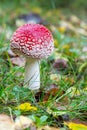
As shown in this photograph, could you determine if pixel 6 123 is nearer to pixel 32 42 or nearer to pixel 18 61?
pixel 32 42

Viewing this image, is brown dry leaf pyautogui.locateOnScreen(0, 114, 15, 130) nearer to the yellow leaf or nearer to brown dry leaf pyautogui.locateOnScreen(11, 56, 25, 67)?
the yellow leaf

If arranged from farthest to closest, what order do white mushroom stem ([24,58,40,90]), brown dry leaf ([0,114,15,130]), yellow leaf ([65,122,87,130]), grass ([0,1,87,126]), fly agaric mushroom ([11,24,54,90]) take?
1. white mushroom stem ([24,58,40,90])
2. fly agaric mushroom ([11,24,54,90])
3. grass ([0,1,87,126])
4. yellow leaf ([65,122,87,130])
5. brown dry leaf ([0,114,15,130])

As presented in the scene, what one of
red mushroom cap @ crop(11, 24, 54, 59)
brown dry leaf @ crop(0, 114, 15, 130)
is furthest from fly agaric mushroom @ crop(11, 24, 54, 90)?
brown dry leaf @ crop(0, 114, 15, 130)

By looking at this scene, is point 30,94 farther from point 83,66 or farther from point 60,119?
point 83,66

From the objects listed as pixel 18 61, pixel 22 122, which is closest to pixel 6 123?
pixel 22 122

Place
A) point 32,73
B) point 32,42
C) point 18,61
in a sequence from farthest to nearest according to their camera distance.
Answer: point 18,61 → point 32,73 → point 32,42

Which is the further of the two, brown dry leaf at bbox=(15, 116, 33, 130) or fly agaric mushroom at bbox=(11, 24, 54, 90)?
fly agaric mushroom at bbox=(11, 24, 54, 90)
